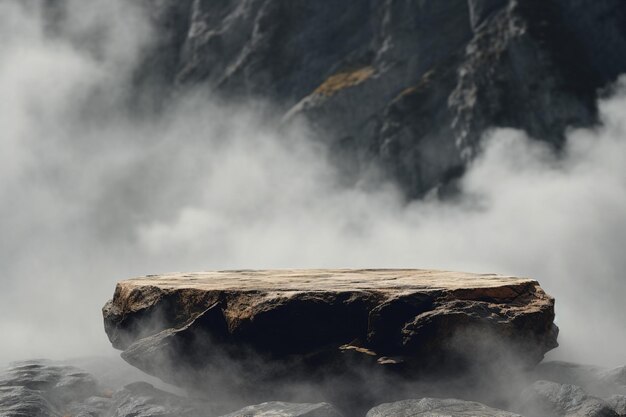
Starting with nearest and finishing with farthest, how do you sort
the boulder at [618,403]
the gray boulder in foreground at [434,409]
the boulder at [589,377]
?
the gray boulder in foreground at [434,409] → the boulder at [618,403] → the boulder at [589,377]

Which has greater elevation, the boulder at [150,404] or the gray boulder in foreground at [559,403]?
the boulder at [150,404]

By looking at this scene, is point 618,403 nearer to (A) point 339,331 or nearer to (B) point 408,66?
(A) point 339,331

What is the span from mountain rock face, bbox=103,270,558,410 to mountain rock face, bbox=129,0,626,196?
26.0m

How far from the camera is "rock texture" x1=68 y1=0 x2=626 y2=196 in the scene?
34594 millimetres

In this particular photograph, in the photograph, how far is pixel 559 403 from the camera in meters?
8.89

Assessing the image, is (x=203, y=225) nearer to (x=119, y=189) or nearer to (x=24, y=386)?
(x=119, y=189)

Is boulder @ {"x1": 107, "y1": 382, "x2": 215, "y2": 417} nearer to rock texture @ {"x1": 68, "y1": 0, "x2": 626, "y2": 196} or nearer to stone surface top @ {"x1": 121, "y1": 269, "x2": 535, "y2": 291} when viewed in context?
stone surface top @ {"x1": 121, "y1": 269, "x2": 535, "y2": 291}

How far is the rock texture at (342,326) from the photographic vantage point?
8.71m

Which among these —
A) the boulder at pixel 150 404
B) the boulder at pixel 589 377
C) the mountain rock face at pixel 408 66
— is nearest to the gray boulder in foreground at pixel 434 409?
the boulder at pixel 589 377

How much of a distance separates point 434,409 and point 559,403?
1697 millimetres

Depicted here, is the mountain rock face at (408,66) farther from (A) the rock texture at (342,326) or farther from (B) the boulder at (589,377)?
(A) the rock texture at (342,326)

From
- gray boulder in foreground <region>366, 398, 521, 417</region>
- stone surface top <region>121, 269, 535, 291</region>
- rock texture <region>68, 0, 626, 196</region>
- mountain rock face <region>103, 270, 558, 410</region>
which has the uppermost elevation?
rock texture <region>68, 0, 626, 196</region>

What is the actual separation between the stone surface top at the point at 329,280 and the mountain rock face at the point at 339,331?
0.08 ft

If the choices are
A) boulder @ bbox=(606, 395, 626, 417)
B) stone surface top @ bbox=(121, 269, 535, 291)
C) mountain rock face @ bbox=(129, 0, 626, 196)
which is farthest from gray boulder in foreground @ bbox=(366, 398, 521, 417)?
mountain rock face @ bbox=(129, 0, 626, 196)
